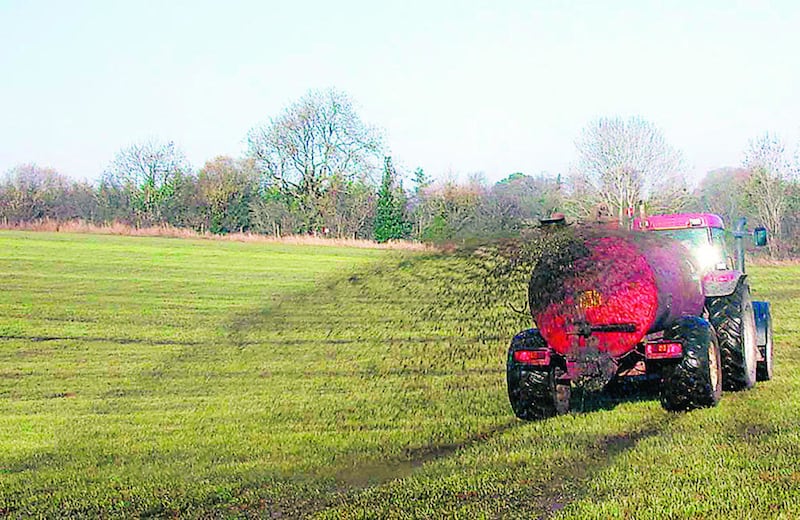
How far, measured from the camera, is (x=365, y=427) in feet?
38.4

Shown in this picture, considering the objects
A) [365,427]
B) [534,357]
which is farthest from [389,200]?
[534,357]

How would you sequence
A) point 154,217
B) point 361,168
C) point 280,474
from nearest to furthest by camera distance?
point 280,474
point 361,168
point 154,217

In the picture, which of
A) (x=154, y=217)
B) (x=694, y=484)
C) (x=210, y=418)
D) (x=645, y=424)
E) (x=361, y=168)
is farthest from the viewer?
(x=154, y=217)

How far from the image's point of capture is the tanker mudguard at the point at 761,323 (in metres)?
14.2

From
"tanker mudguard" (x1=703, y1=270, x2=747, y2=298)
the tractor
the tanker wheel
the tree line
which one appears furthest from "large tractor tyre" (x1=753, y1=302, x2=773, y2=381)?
the tree line

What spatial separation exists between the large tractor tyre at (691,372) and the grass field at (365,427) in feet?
0.64

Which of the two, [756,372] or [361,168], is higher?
[361,168]

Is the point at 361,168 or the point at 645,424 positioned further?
the point at 361,168

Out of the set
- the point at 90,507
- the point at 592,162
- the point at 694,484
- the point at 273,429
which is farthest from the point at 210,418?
the point at 592,162

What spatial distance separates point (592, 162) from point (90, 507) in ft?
197

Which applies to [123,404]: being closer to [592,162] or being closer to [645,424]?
[645,424]

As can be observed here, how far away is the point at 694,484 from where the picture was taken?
7965 millimetres

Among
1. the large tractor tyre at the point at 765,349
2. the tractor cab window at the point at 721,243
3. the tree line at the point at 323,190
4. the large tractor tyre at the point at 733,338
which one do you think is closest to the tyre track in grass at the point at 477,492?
the large tractor tyre at the point at 733,338

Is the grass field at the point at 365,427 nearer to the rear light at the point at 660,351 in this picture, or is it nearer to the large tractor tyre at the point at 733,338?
the large tractor tyre at the point at 733,338
